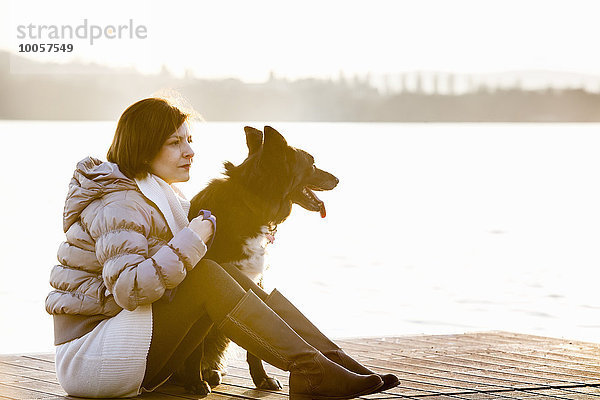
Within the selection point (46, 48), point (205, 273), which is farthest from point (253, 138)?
point (46, 48)

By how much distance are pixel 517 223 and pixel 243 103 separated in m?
5.29

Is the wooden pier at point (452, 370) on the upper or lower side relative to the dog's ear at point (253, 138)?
lower

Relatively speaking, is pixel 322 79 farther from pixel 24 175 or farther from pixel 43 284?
pixel 43 284

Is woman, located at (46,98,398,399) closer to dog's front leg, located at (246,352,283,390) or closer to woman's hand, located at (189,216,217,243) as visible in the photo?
woman's hand, located at (189,216,217,243)

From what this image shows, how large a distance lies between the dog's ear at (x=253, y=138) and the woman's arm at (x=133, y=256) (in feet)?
2.38

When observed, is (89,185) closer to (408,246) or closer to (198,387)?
(198,387)

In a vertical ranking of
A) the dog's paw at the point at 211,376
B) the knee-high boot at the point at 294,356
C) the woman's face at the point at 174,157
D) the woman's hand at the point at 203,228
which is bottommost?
the dog's paw at the point at 211,376

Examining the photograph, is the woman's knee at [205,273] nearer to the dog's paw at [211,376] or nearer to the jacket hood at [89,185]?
the jacket hood at [89,185]

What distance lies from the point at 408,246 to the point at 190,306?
8.90m

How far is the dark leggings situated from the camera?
281cm

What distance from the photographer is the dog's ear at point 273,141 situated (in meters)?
3.35

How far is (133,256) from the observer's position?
8.86ft

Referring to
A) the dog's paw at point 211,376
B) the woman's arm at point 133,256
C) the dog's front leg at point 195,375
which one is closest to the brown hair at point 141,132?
the woman's arm at point 133,256

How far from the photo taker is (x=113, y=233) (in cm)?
271
